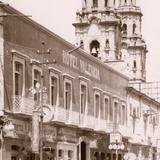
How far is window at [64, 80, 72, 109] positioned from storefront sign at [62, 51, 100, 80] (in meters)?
1.14

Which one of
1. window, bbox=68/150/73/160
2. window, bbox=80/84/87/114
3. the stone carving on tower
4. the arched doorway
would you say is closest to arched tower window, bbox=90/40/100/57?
the stone carving on tower

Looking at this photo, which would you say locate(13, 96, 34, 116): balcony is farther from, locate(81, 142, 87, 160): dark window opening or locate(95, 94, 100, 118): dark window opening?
locate(95, 94, 100, 118): dark window opening

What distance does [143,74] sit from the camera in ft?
333

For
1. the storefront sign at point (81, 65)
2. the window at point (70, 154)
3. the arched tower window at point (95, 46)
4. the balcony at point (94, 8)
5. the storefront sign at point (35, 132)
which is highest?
the balcony at point (94, 8)

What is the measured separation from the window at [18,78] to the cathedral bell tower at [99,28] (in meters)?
47.5

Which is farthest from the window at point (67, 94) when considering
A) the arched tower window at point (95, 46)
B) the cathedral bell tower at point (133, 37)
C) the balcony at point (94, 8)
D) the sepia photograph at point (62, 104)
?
the cathedral bell tower at point (133, 37)

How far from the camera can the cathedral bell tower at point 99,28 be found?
244 ft

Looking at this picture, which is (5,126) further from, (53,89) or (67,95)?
(67,95)

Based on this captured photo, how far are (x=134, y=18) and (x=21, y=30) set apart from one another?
242 feet

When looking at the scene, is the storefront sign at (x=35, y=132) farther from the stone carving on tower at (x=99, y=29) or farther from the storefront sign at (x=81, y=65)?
the stone carving on tower at (x=99, y=29)

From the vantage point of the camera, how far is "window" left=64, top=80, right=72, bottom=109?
108 ft

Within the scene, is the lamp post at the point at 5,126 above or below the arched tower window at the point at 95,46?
below

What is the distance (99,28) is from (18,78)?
49.8 meters

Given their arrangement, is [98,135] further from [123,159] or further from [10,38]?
[10,38]
